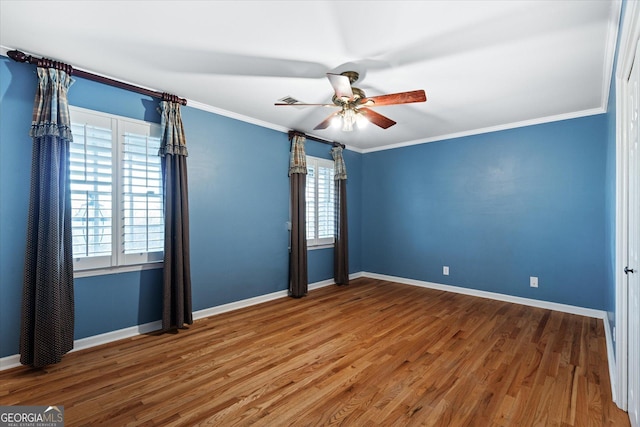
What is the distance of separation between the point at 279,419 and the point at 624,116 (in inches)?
113

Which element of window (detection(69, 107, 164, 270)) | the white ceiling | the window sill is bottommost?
the window sill

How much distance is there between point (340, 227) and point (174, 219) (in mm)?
2762

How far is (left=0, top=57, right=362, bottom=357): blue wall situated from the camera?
246 centimetres

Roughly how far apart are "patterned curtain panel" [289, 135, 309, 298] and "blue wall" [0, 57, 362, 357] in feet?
0.40

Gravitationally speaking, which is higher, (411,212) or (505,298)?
(411,212)

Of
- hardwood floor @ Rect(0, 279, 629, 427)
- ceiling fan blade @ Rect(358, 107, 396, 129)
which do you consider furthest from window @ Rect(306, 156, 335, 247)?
ceiling fan blade @ Rect(358, 107, 396, 129)

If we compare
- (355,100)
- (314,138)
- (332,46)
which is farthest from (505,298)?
(332,46)

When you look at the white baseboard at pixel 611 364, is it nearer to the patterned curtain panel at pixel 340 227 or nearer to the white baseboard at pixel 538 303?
the white baseboard at pixel 538 303

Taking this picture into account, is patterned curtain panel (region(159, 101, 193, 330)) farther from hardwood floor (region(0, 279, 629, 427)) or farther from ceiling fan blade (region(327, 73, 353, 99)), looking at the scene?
ceiling fan blade (region(327, 73, 353, 99))

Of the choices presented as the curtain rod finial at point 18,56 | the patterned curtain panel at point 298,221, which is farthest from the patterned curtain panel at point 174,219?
the patterned curtain panel at point 298,221

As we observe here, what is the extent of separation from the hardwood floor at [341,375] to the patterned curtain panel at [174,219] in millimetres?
289

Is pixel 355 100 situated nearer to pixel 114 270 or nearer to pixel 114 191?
pixel 114 191

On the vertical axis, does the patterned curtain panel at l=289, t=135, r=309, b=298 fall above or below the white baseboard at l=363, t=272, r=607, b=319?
above

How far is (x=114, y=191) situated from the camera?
294cm
